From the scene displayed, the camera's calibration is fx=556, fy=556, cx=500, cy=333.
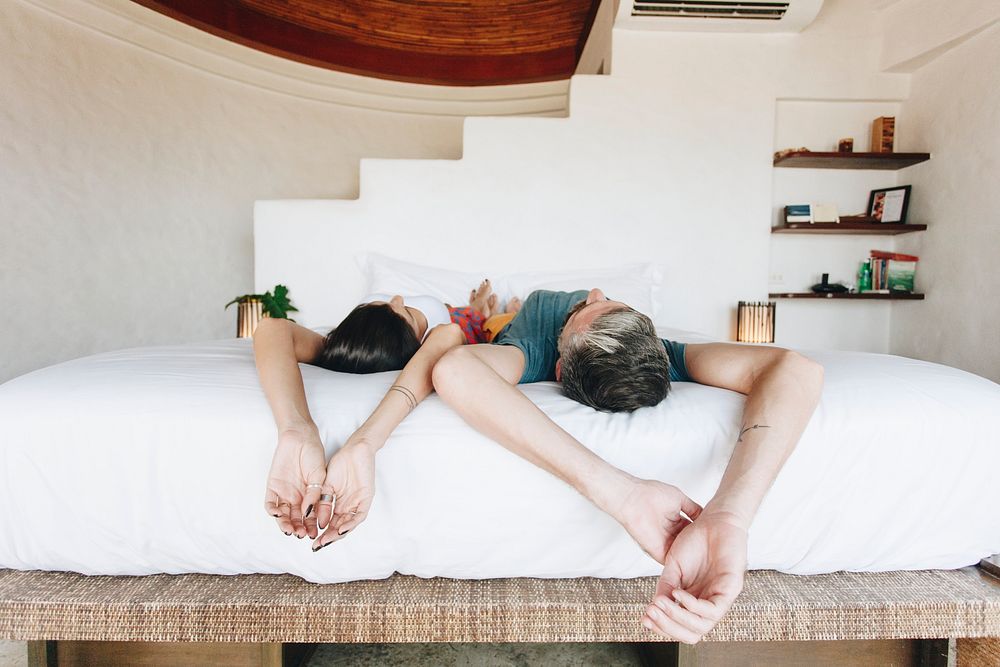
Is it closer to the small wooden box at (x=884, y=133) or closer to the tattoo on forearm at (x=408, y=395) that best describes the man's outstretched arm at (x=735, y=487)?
the tattoo on forearm at (x=408, y=395)

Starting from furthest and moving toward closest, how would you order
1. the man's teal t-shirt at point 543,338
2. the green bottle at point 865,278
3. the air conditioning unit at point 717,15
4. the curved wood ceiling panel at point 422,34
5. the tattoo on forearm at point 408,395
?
the curved wood ceiling panel at point 422,34 → the green bottle at point 865,278 → the air conditioning unit at point 717,15 → the man's teal t-shirt at point 543,338 → the tattoo on forearm at point 408,395

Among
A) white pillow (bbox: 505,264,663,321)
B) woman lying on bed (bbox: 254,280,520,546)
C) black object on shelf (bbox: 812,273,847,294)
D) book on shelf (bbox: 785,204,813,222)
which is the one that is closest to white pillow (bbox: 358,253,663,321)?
white pillow (bbox: 505,264,663,321)

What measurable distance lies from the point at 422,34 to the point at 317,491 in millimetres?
4475

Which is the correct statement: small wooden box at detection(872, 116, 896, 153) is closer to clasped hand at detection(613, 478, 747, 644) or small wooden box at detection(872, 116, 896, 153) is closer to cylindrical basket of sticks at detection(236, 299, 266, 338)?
clasped hand at detection(613, 478, 747, 644)

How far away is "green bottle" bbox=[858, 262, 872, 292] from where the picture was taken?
3562mm

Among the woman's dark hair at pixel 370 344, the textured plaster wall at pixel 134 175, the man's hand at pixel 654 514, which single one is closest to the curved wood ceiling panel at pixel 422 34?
the textured plaster wall at pixel 134 175

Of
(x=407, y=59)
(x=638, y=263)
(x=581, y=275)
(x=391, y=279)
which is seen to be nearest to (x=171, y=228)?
(x=391, y=279)

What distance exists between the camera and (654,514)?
884 millimetres

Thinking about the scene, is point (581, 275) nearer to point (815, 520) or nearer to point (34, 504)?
point (815, 520)

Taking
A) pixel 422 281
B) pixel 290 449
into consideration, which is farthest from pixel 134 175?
pixel 290 449

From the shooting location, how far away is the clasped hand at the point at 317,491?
3.03 ft

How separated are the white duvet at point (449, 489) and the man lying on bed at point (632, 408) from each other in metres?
0.06

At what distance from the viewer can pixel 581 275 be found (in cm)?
312

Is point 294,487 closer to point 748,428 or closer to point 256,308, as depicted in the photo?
point 748,428
